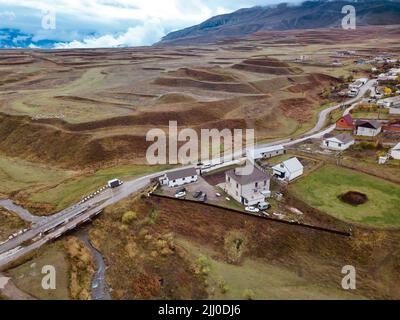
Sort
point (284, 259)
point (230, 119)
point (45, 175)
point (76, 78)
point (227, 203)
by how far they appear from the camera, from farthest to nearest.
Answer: point (76, 78) < point (230, 119) < point (45, 175) < point (227, 203) < point (284, 259)

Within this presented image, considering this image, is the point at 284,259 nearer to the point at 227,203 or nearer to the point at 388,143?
the point at 227,203

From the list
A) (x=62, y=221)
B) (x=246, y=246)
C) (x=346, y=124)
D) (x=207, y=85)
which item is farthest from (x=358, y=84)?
(x=62, y=221)

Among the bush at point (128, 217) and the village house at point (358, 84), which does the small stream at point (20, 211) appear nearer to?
the bush at point (128, 217)

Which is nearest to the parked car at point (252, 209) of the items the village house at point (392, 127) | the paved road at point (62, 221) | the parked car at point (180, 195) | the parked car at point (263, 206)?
the parked car at point (263, 206)

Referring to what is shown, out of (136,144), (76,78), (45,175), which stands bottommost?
(45,175)

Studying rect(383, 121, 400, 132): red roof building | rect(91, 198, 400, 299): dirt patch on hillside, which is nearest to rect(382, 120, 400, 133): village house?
rect(383, 121, 400, 132): red roof building

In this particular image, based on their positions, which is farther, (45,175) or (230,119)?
(230,119)

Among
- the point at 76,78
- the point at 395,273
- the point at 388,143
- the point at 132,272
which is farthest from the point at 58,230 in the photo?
the point at 76,78
